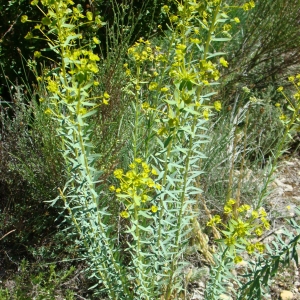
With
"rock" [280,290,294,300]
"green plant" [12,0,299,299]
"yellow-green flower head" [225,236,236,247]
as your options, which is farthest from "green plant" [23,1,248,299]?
"rock" [280,290,294,300]

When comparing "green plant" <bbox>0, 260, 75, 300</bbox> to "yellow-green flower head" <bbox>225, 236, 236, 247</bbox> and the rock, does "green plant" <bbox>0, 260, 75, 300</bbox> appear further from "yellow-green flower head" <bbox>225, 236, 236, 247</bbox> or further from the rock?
the rock

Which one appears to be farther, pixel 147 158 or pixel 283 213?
pixel 283 213

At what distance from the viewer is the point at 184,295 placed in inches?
98.5

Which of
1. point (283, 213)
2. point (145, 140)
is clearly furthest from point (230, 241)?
point (283, 213)

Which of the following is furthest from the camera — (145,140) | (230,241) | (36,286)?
(36,286)

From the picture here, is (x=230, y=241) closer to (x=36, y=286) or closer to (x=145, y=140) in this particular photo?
(x=145, y=140)

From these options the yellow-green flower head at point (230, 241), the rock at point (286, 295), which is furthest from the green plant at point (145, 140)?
the rock at point (286, 295)

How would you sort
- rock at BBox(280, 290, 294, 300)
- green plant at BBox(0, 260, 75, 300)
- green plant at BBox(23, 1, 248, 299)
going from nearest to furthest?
1. green plant at BBox(23, 1, 248, 299)
2. green plant at BBox(0, 260, 75, 300)
3. rock at BBox(280, 290, 294, 300)

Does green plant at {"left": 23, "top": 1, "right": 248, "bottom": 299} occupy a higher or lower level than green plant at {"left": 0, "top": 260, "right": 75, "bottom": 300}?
higher

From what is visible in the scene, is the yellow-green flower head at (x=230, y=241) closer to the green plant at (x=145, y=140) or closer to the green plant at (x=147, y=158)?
the green plant at (x=147, y=158)

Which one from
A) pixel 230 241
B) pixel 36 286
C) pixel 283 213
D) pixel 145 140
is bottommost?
pixel 283 213

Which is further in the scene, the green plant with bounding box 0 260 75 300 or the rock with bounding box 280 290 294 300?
the rock with bounding box 280 290 294 300

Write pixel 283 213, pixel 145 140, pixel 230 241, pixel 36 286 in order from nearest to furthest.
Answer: pixel 230 241 → pixel 145 140 → pixel 36 286 → pixel 283 213

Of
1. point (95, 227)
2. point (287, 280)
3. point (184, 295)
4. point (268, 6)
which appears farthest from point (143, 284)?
point (268, 6)
